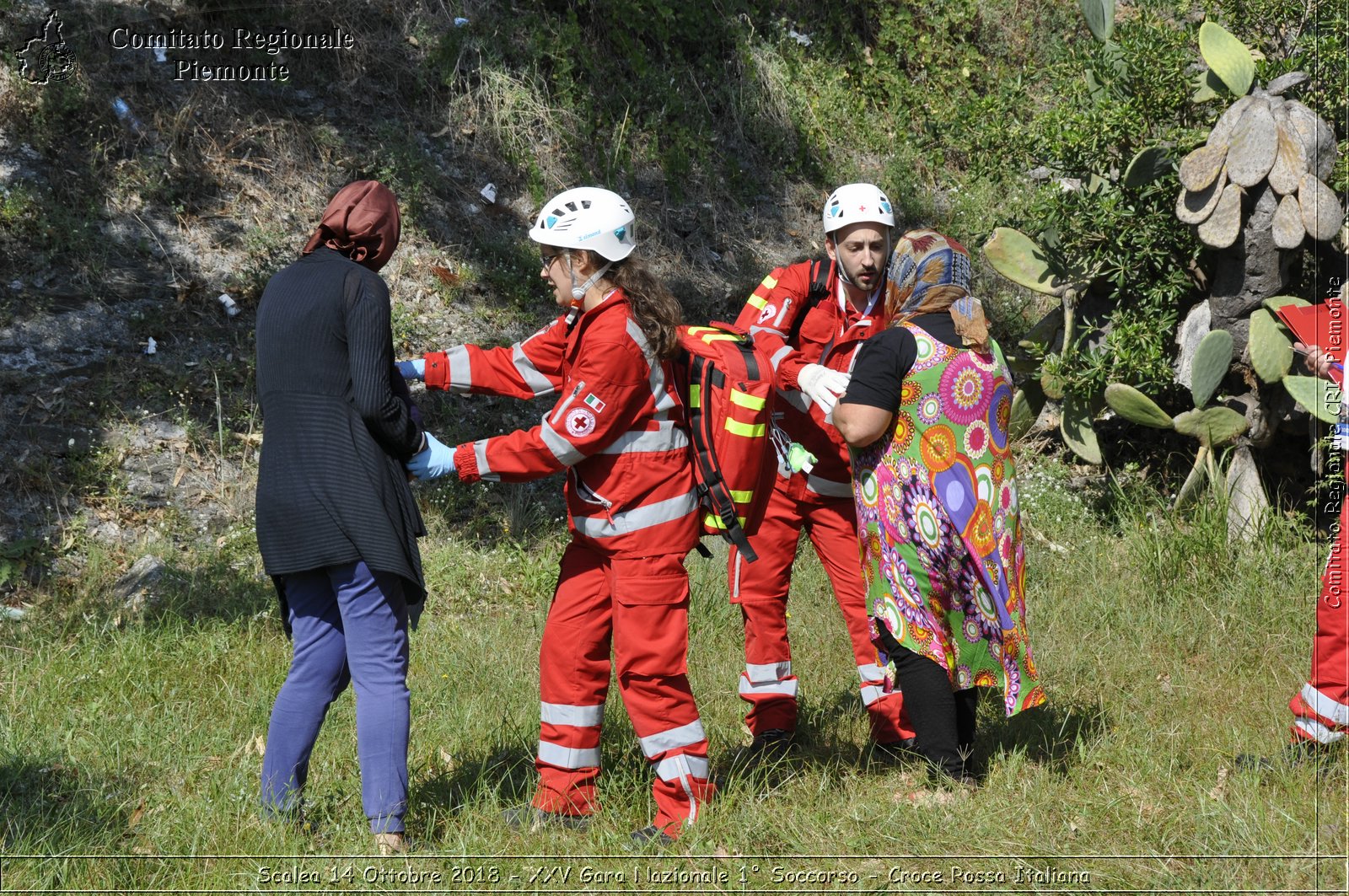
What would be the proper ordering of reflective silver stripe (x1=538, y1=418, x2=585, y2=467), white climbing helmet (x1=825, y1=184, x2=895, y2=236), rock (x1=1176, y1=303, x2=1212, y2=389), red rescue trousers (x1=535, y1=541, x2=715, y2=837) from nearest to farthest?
reflective silver stripe (x1=538, y1=418, x2=585, y2=467)
red rescue trousers (x1=535, y1=541, x2=715, y2=837)
white climbing helmet (x1=825, y1=184, x2=895, y2=236)
rock (x1=1176, y1=303, x2=1212, y2=389)

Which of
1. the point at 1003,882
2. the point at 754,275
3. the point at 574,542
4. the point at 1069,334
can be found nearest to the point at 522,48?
the point at 754,275

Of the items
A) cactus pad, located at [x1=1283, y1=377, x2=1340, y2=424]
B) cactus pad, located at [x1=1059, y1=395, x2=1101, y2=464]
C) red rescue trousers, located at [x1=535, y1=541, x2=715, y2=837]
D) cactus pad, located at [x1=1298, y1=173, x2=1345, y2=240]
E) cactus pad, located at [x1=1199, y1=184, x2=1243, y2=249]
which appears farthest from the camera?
cactus pad, located at [x1=1059, y1=395, x2=1101, y2=464]

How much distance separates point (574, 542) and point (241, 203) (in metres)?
5.01

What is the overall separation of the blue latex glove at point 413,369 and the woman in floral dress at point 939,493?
4.68 ft

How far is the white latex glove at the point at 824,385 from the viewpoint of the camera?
13.1 feet

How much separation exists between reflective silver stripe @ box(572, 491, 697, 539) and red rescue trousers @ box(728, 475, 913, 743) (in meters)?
0.95

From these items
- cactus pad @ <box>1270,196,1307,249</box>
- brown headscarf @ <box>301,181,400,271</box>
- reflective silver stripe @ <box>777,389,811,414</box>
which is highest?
cactus pad @ <box>1270,196,1307,249</box>

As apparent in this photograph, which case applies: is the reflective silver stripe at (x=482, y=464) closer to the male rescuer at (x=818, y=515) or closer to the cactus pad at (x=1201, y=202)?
the male rescuer at (x=818, y=515)

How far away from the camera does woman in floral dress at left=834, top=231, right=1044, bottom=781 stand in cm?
382

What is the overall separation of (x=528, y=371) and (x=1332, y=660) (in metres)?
2.85

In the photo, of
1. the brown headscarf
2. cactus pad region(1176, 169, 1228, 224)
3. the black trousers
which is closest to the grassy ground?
the black trousers

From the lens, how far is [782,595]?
4.82 meters

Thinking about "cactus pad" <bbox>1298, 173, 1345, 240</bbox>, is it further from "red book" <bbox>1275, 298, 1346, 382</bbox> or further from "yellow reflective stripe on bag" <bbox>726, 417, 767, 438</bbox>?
"yellow reflective stripe on bag" <bbox>726, 417, 767, 438</bbox>

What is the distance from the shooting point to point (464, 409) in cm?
766
